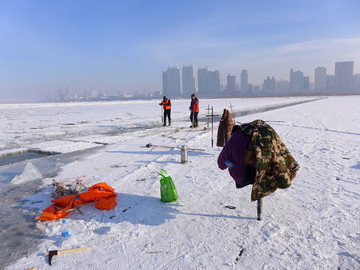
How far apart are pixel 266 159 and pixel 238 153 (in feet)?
1.21

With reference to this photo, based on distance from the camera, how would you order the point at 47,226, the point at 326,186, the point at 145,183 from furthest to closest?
the point at 145,183 → the point at 326,186 → the point at 47,226

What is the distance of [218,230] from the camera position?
11.8ft

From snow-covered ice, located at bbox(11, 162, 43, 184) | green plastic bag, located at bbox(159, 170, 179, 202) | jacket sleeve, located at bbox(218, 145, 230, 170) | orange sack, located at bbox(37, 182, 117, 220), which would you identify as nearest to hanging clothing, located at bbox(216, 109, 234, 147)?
green plastic bag, located at bbox(159, 170, 179, 202)

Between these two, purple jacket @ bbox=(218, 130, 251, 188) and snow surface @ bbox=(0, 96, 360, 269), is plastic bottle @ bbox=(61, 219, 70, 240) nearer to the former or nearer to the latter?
snow surface @ bbox=(0, 96, 360, 269)

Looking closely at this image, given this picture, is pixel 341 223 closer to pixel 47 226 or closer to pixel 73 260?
pixel 73 260

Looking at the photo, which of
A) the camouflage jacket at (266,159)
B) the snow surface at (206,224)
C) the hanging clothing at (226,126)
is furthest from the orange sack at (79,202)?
the hanging clothing at (226,126)

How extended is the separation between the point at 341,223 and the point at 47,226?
171 inches

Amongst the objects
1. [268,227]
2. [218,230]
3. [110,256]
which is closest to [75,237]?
[110,256]

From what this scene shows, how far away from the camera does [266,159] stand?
10.3ft

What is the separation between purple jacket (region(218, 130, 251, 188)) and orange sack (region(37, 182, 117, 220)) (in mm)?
2219

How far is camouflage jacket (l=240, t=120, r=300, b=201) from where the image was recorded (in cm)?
316

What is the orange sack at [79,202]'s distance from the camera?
4.08 metres

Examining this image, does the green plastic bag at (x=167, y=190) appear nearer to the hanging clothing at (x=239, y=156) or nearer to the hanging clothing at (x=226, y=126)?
the hanging clothing at (x=239, y=156)

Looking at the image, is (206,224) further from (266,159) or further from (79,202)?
(79,202)
